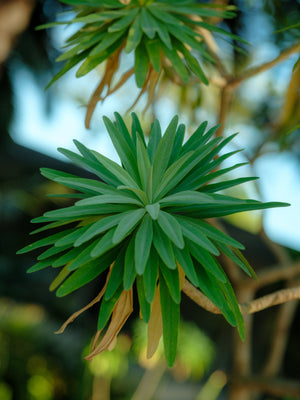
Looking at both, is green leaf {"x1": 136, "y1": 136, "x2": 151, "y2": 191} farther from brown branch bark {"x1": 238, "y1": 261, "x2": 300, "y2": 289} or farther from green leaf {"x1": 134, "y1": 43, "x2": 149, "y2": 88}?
brown branch bark {"x1": 238, "y1": 261, "x2": 300, "y2": 289}

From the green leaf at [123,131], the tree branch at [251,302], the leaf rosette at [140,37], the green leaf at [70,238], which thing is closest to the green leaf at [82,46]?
the leaf rosette at [140,37]

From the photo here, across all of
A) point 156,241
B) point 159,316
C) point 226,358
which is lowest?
point 226,358

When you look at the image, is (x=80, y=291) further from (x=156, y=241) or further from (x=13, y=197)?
(x=156, y=241)

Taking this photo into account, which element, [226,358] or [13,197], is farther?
[13,197]

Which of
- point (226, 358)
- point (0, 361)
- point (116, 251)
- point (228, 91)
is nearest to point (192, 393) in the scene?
point (226, 358)

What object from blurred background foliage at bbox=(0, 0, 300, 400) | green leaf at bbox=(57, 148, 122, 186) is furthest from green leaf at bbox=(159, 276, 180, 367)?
blurred background foliage at bbox=(0, 0, 300, 400)

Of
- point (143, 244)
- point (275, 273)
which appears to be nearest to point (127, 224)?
point (143, 244)
